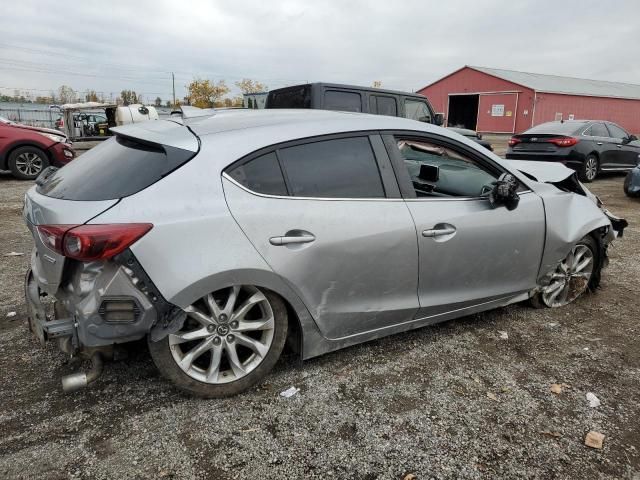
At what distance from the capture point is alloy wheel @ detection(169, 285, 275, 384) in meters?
2.52

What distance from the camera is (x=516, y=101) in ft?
110

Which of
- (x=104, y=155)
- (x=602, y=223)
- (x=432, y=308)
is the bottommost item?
(x=432, y=308)

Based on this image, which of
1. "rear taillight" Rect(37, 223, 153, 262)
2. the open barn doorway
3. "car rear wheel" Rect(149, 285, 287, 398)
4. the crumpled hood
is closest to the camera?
"rear taillight" Rect(37, 223, 153, 262)

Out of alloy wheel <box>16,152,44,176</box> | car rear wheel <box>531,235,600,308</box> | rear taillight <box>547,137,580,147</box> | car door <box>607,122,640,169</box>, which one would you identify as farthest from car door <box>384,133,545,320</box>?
car door <box>607,122,640,169</box>

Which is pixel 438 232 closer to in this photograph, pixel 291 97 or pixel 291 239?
pixel 291 239

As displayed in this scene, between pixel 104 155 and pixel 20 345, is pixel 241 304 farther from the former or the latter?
pixel 20 345

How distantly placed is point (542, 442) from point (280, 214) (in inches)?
69.7

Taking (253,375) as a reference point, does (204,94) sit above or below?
above

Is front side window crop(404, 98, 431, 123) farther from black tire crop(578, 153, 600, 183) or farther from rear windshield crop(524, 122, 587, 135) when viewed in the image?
black tire crop(578, 153, 600, 183)

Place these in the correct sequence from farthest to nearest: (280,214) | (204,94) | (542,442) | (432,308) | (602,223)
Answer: (204,94)
(602,223)
(432,308)
(280,214)
(542,442)

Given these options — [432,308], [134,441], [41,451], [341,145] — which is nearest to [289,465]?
[134,441]

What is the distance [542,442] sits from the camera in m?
2.38

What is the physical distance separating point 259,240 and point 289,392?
936 mm

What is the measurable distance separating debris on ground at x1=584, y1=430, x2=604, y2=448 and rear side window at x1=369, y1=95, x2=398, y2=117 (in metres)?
6.49
